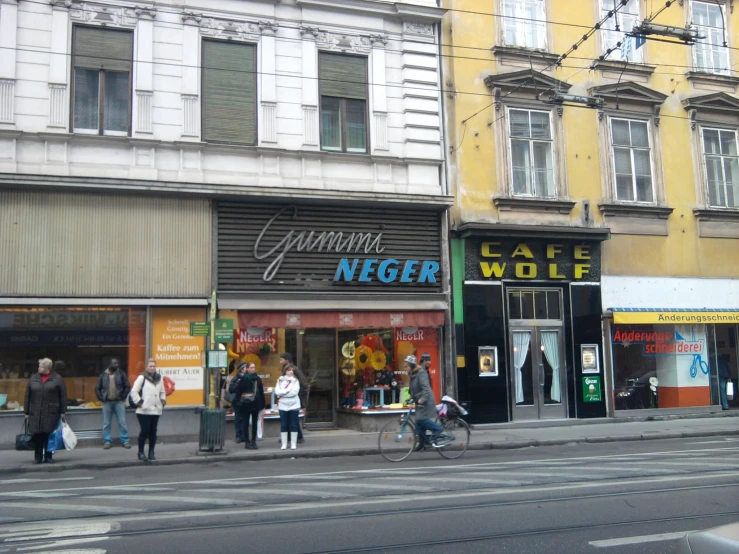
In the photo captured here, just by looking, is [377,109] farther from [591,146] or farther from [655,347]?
[655,347]

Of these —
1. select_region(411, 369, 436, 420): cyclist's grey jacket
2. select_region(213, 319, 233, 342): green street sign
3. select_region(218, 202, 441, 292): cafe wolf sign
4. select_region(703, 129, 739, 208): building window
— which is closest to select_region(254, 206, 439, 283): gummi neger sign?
select_region(218, 202, 441, 292): cafe wolf sign

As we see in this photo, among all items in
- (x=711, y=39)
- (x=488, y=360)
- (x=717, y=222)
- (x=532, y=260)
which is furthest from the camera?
(x=711, y=39)

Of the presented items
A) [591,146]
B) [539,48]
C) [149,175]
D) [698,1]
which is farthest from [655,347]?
[149,175]

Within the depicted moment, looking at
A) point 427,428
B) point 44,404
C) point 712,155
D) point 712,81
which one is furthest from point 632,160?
point 44,404

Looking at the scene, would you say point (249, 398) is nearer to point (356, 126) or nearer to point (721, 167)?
point (356, 126)

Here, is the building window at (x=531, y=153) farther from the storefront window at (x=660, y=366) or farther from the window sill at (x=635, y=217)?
the storefront window at (x=660, y=366)

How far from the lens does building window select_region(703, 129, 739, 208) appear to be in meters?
21.3

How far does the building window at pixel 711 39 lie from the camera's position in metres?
21.5

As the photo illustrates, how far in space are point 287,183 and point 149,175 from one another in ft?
9.98

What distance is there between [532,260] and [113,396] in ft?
34.7

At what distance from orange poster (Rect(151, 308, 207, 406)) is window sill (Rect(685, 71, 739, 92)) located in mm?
15514

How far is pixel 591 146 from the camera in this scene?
19906 millimetres

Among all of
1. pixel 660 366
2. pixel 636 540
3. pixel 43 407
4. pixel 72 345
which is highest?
pixel 72 345

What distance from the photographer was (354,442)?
15.4 meters
